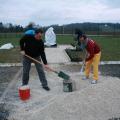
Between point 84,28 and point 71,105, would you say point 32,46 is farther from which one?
point 84,28

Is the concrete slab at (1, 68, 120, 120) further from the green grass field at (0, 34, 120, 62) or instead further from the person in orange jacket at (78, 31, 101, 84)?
the green grass field at (0, 34, 120, 62)

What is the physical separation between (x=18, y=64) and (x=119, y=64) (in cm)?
441

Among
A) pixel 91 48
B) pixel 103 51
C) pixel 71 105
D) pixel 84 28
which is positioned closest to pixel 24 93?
pixel 71 105

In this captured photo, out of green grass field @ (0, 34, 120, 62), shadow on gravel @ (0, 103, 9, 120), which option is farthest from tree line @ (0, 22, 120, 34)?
shadow on gravel @ (0, 103, 9, 120)

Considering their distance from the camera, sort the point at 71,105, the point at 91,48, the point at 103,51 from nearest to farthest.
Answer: the point at 71,105, the point at 91,48, the point at 103,51

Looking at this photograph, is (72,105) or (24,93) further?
(24,93)

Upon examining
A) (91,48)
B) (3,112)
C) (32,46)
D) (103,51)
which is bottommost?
(103,51)

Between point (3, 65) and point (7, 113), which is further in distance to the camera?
point (3, 65)

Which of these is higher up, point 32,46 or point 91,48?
point 32,46

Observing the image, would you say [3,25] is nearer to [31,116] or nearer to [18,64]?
[18,64]

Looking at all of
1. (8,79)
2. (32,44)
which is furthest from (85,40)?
(8,79)

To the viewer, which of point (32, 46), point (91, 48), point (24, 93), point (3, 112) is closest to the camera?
point (3, 112)

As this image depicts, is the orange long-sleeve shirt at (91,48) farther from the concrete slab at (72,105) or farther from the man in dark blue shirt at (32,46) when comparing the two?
the man in dark blue shirt at (32,46)

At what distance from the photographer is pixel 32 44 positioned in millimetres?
10016
